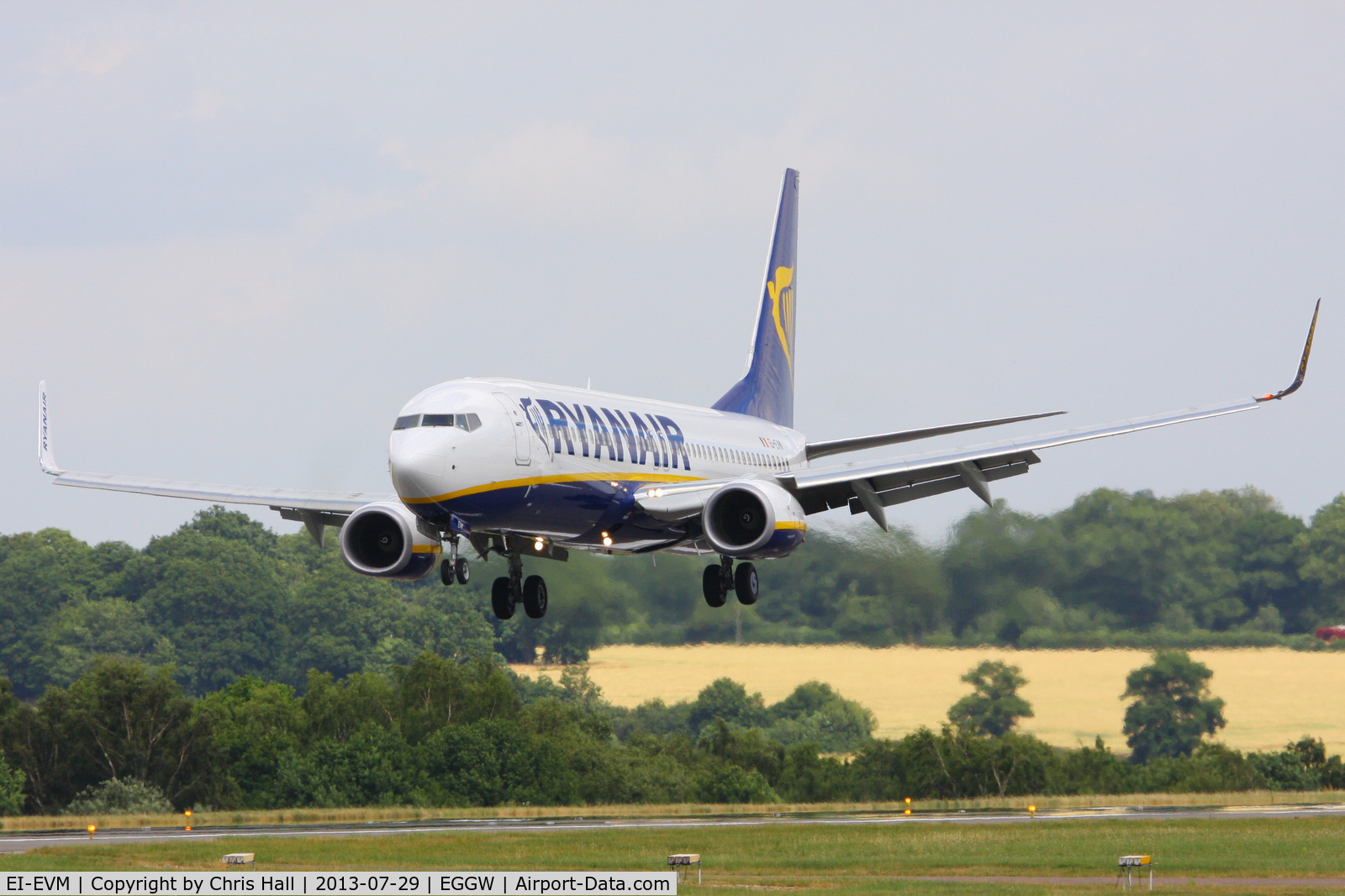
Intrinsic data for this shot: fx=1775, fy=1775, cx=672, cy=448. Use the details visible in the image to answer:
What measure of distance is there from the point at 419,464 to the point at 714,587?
11174 mm

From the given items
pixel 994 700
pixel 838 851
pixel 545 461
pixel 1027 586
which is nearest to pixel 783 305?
pixel 1027 586

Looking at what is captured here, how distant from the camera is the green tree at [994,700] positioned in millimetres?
57500

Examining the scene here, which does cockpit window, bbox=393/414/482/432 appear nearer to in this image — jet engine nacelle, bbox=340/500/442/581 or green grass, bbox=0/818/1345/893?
jet engine nacelle, bbox=340/500/442/581

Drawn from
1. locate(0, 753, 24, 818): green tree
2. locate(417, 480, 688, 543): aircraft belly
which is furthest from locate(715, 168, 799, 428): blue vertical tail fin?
locate(0, 753, 24, 818): green tree

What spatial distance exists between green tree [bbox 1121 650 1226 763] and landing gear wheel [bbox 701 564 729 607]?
70.2 feet

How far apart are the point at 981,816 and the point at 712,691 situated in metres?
11.1

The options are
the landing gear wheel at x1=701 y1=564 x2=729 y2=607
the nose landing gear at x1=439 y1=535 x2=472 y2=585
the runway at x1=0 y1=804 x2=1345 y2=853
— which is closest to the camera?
the nose landing gear at x1=439 y1=535 x2=472 y2=585

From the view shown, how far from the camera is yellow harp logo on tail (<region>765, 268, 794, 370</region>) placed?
54688mm

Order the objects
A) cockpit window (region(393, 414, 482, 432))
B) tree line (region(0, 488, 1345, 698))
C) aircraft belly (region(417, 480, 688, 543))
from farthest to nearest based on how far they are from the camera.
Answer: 1. tree line (region(0, 488, 1345, 698))
2. aircraft belly (region(417, 480, 688, 543))
3. cockpit window (region(393, 414, 482, 432))

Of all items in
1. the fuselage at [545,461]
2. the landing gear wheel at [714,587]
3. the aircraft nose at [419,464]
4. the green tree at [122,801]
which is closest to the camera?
the aircraft nose at [419,464]

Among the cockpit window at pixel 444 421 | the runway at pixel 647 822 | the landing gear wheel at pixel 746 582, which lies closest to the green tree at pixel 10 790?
the runway at pixel 647 822

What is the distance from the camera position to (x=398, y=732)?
8875 centimetres

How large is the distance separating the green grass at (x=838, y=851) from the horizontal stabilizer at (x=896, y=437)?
10222 millimetres
